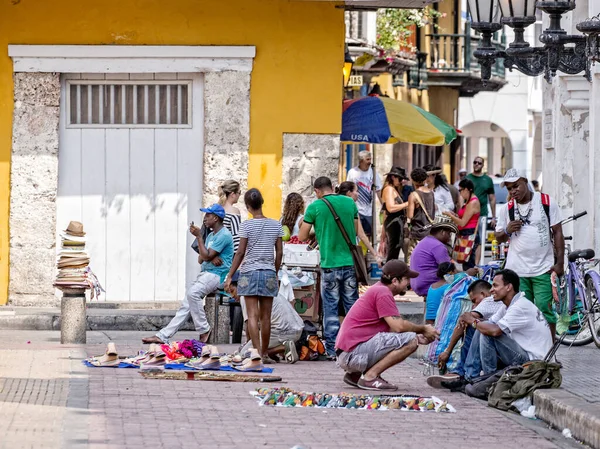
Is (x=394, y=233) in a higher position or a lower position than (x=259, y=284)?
higher

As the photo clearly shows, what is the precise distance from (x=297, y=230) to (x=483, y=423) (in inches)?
220

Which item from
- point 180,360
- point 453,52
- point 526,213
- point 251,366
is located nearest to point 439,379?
point 251,366

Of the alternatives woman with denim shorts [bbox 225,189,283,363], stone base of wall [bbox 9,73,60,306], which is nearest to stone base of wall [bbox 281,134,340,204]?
stone base of wall [bbox 9,73,60,306]

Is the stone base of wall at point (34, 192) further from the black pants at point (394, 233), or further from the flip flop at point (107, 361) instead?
the black pants at point (394, 233)

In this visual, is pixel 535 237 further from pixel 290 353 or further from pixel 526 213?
pixel 290 353

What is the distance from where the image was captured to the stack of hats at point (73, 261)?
1445 centimetres

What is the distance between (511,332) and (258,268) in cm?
274

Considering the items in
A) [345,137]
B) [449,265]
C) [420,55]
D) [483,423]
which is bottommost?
[483,423]

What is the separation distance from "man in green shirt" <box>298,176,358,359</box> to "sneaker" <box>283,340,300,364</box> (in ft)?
1.38

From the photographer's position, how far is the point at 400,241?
797 inches

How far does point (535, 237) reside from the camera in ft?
44.3

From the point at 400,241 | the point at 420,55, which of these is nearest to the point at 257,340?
the point at 400,241

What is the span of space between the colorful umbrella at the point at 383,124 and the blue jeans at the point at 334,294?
4599mm

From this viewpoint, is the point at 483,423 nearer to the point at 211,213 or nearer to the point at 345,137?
the point at 211,213
